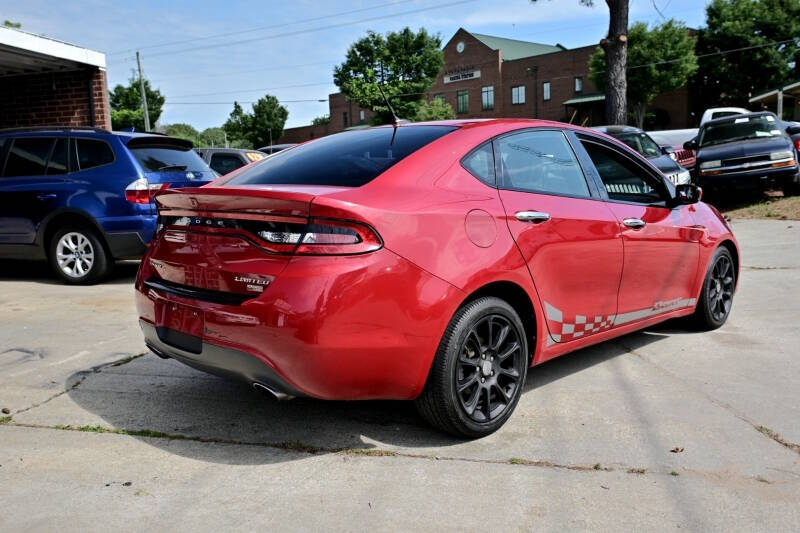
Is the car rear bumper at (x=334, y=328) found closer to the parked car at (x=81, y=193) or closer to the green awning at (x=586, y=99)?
the parked car at (x=81, y=193)

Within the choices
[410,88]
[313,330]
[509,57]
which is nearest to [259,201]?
[313,330]

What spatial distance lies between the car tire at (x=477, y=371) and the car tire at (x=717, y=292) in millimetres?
2349

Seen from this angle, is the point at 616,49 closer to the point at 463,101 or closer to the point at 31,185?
the point at 31,185

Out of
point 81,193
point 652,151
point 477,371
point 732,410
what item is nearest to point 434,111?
point 652,151

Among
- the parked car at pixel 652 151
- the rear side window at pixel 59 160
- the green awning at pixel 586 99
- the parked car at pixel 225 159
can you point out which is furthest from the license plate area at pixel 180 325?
the green awning at pixel 586 99

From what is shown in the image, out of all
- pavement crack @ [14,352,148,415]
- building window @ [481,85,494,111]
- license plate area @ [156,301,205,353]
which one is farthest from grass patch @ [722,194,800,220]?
building window @ [481,85,494,111]

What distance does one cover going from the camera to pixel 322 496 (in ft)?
9.24

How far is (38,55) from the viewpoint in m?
10.8

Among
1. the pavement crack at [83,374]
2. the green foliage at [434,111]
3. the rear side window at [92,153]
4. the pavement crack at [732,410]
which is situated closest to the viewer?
the pavement crack at [732,410]

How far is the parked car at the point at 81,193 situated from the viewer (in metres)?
7.54

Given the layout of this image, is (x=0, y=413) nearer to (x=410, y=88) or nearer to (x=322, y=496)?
(x=322, y=496)

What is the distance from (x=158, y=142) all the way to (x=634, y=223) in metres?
5.80

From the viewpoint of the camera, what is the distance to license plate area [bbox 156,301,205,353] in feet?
10.3

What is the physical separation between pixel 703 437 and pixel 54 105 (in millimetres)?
12327
